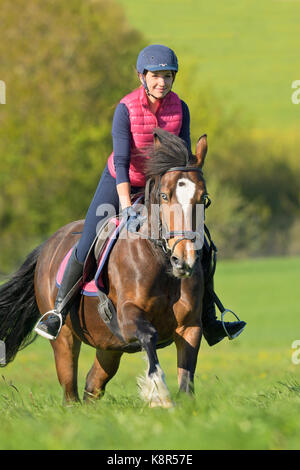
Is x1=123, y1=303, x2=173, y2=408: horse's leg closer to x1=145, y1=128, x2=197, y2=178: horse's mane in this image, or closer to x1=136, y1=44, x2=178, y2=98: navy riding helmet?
x1=145, y1=128, x2=197, y2=178: horse's mane

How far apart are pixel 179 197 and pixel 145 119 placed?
1.01 metres

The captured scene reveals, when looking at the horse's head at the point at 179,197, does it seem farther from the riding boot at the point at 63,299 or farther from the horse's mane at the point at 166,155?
the riding boot at the point at 63,299

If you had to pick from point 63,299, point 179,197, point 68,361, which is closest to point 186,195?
point 179,197

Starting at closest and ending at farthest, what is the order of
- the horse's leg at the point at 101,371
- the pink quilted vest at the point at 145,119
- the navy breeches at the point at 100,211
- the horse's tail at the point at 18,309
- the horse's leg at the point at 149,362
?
the horse's leg at the point at 149,362 → the pink quilted vest at the point at 145,119 → the navy breeches at the point at 100,211 → the horse's leg at the point at 101,371 → the horse's tail at the point at 18,309

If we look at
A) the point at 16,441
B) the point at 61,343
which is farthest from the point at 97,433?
the point at 61,343

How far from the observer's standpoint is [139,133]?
20.2ft

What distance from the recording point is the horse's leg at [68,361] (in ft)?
24.0

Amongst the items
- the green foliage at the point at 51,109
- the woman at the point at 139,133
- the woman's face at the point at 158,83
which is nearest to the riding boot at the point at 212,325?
the woman at the point at 139,133

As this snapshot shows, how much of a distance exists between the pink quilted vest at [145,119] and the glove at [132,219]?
0.48 metres

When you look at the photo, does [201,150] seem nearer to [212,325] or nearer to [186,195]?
[186,195]

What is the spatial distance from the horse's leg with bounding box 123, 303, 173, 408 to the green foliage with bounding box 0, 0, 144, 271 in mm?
33464

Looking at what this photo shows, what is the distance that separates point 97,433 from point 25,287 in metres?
4.07

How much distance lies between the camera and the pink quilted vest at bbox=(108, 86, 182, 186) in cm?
611

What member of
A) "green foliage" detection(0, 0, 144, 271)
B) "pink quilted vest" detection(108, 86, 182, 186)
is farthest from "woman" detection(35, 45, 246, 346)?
"green foliage" detection(0, 0, 144, 271)
